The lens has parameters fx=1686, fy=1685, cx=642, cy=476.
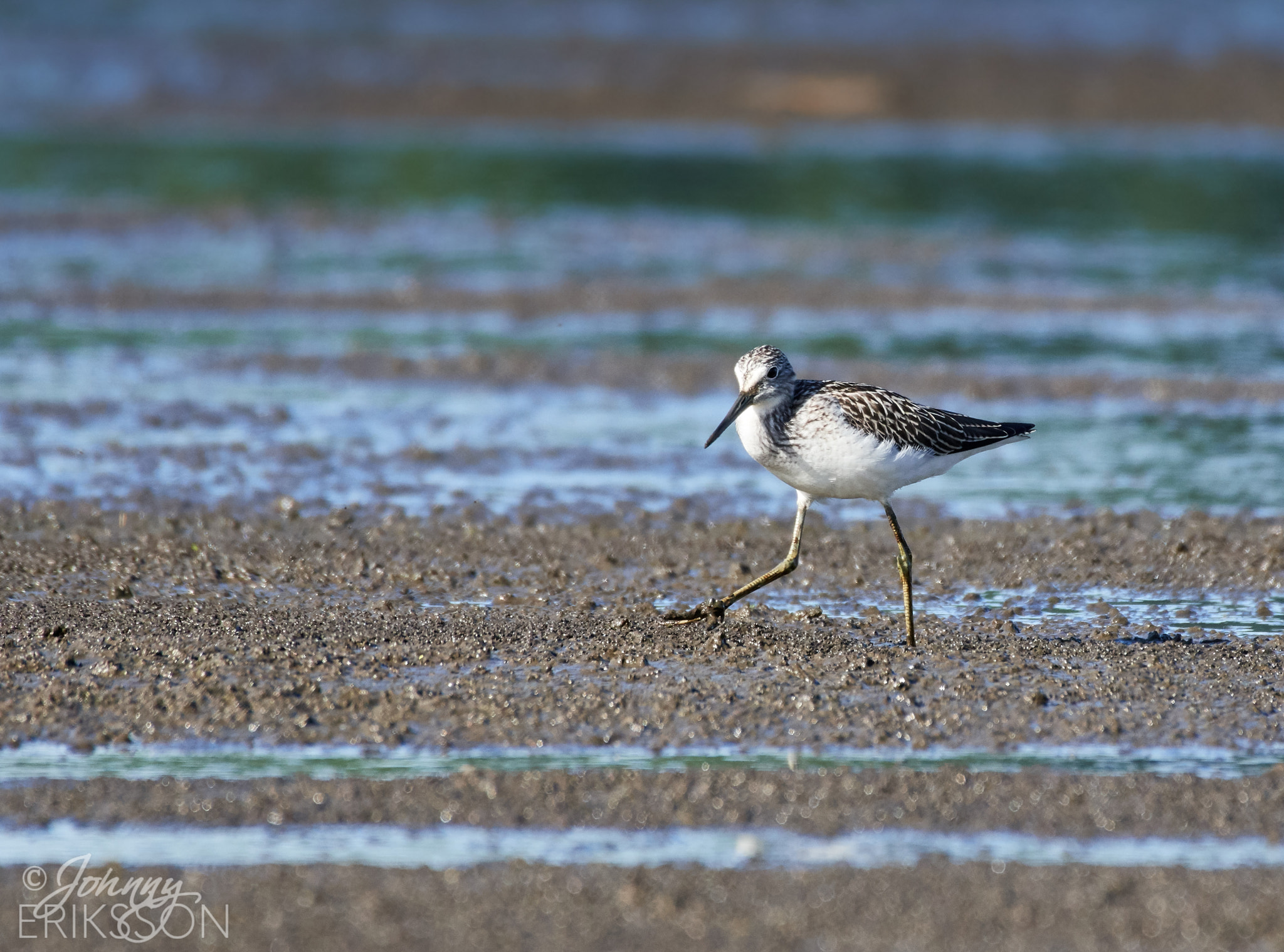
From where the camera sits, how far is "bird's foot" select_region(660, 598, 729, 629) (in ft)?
28.2

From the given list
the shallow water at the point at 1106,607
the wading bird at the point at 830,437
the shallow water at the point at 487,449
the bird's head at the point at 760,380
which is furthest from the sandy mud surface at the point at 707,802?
the shallow water at the point at 487,449

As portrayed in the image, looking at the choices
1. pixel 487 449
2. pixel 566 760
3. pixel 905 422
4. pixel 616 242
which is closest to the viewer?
pixel 566 760

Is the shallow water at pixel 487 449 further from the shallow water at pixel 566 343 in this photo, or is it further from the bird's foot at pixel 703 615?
the bird's foot at pixel 703 615

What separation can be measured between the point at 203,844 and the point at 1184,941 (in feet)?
11.0

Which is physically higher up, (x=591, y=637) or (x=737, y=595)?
(x=737, y=595)

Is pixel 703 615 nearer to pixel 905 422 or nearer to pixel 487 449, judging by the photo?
pixel 905 422

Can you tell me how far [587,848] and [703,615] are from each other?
274 centimetres

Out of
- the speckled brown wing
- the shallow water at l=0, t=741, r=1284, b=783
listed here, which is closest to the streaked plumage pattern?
the speckled brown wing

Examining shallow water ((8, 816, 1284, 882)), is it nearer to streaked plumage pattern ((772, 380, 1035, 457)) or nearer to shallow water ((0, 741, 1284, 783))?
shallow water ((0, 741, 1284, 783))

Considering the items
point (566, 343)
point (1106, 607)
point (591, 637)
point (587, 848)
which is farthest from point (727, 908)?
point (566, 343)

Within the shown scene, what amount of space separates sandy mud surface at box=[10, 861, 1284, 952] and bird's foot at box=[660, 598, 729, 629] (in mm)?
2888

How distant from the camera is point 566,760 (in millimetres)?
6836

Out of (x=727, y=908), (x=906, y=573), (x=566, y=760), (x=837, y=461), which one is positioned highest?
(x=837, y=461)

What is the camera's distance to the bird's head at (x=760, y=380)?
822cm
